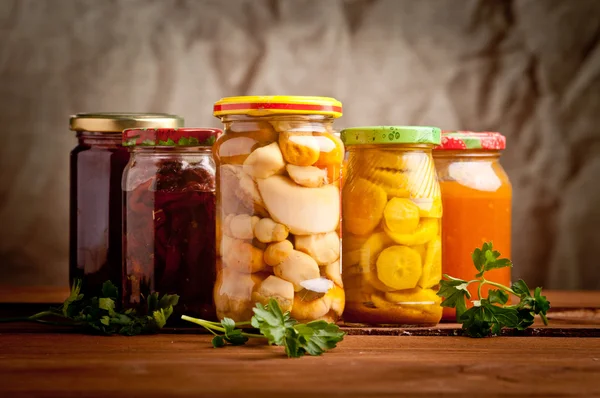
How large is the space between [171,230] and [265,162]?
0.18m

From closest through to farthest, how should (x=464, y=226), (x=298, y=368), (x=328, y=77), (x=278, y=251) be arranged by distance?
(x=298, y=368), (x=278, y=251), (x=464, y=226), (x=328, y=77)

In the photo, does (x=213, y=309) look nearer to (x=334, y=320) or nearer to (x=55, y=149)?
(x=334, y=320)

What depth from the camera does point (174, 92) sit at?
1649 mm

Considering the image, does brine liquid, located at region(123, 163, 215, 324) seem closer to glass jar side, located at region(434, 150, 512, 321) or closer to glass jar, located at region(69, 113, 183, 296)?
glass jar, located at region(69, 113, 183, 296)

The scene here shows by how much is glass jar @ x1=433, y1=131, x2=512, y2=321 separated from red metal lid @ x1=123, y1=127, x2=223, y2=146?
13.0 inches

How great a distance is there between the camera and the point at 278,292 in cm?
101

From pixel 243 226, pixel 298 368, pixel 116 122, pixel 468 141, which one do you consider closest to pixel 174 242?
pixel 243 226

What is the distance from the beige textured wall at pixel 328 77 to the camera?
1642 millimetres

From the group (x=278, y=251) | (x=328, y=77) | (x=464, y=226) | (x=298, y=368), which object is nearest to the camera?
(x=298, y=368)

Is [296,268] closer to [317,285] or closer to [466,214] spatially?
[317,285]

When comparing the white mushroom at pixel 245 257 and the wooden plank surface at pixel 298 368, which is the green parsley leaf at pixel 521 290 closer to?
the wooden plank surface at pixel 298 368

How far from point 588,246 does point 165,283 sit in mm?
973

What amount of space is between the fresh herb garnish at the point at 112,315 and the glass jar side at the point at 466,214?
1.30 ft

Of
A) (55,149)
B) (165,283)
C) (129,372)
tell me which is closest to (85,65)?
(55,149)
